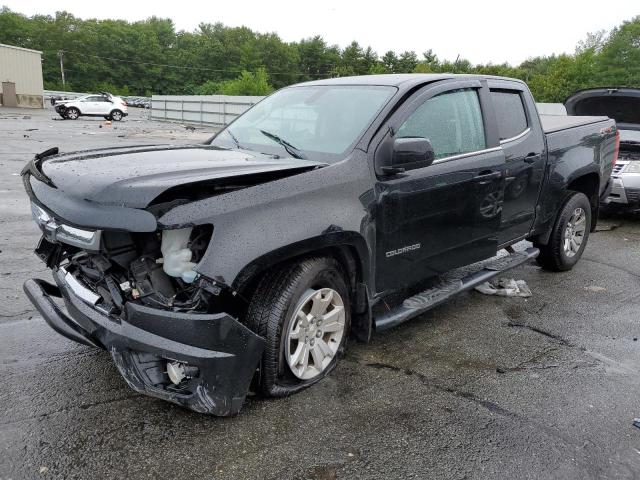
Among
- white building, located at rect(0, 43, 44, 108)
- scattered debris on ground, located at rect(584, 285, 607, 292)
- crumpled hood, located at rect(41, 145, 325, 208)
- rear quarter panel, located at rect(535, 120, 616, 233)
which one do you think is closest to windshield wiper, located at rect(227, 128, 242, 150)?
crumpled hood, located at rect(41, 145, 325, 208)

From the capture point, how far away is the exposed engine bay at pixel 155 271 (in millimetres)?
2633

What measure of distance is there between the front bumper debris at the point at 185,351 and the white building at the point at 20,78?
151 ft

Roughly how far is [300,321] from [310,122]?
1526 mm

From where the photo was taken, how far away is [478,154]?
4.13m

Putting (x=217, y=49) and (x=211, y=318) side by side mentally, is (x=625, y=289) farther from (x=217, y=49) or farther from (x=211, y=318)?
(x=217, y=49)

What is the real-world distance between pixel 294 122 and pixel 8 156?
11552 mm

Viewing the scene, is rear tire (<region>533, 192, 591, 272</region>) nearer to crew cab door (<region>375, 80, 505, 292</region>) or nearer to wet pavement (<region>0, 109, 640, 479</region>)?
wet pavement (<region>0, 109, 640, 479</region>)

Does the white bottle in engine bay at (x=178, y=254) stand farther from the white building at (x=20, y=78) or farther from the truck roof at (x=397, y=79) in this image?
the white building at (x=20, y=78)

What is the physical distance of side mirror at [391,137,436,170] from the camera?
3293 millimetres

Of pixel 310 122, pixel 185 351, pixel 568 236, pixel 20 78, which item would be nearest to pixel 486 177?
pixel 310 122

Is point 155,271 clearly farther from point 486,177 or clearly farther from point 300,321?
point 486,177

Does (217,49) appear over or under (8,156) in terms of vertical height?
over

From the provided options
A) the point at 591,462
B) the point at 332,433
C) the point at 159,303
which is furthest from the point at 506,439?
the point at 159,303

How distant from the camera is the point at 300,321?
3047mm
